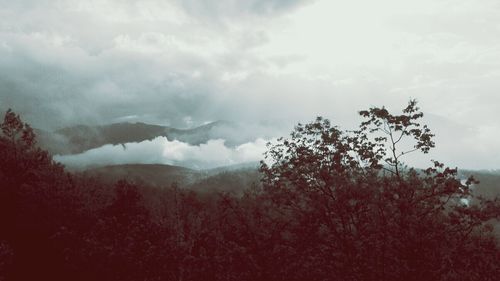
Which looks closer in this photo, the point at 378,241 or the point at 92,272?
the point at 378,241

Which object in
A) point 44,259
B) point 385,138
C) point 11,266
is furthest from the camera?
point 44,259

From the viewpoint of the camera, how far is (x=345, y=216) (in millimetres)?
22453

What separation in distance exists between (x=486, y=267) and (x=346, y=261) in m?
6.25

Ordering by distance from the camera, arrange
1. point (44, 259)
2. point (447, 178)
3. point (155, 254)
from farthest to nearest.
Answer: point (44, 259)
point (155, 254)
point (447, 178)

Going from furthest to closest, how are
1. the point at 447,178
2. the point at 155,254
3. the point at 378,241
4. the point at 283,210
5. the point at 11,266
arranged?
the point at 11,266 < the point at 155,254 < the point at 283,210 < the point at 447,178 < the point at 378,241

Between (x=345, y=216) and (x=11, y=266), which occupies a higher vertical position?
(x=345, y=216)

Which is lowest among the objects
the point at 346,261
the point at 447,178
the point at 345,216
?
the point at 346,261

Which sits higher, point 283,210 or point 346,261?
point 283,210

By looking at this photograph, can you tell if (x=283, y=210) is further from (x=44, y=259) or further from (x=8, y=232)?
(x=8, y=232)

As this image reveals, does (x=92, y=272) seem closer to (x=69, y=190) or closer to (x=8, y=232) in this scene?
(x=8, y=232)

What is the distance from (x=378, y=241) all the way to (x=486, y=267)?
5.38 meters

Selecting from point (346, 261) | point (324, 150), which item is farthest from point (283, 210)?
point (346, 261)

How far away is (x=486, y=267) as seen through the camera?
784 inches

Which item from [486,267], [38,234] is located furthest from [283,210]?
[38,234]
